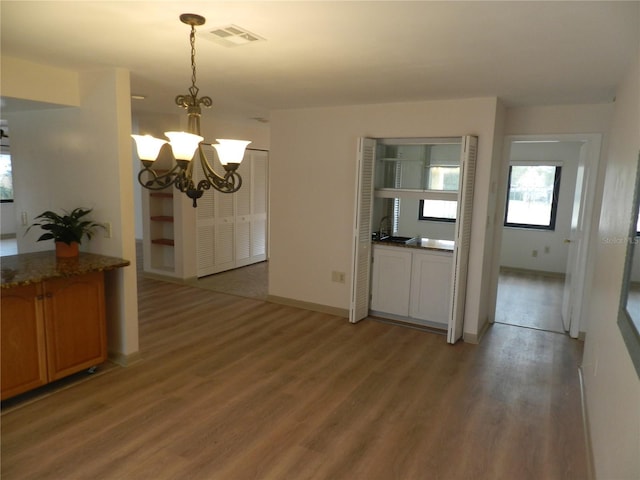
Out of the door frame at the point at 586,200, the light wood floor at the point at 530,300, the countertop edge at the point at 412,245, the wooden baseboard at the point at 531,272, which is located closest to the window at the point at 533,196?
the wooden baseboard at the point at 531,272

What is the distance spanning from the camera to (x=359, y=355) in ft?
12.6

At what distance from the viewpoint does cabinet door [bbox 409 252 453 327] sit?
4395mm

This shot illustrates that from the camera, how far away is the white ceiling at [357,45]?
1.95m

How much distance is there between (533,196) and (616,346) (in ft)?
19.6

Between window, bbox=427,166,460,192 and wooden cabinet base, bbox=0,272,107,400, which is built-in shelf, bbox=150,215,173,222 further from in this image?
window, bbox=427,166,460,192

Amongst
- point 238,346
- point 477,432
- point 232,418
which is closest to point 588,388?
point 477,432

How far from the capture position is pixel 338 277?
16.1 ft

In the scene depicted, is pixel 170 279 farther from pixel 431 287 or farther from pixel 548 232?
pixel 548 232

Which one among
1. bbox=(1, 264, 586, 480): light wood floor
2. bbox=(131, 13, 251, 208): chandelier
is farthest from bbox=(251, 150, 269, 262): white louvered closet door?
bbox=(131, 13, 251, 208): chandelier

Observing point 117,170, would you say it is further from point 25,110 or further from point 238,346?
point 238,346

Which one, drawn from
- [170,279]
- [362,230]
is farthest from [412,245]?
[170,279]

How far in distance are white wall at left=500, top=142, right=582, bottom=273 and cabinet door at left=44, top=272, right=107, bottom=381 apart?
Answer: 6376 mm

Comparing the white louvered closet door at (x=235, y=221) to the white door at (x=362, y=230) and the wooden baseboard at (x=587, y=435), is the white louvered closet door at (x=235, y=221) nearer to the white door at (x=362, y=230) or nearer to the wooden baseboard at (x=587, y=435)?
the white door at (x=362, y=230)

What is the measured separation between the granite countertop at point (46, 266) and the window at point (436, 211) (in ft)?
16.3
